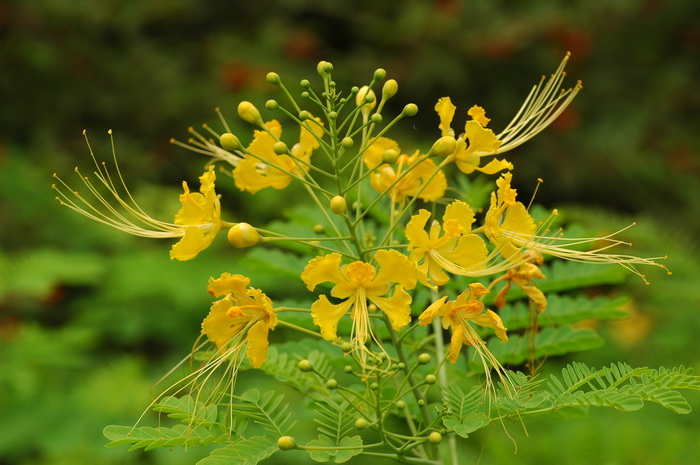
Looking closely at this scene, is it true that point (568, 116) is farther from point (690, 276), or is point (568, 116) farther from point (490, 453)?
point (490, 453)

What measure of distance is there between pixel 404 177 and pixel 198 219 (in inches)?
21.5

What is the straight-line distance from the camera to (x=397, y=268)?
1.55 metres

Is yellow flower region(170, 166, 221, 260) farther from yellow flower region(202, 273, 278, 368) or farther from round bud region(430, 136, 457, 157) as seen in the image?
round bud region(430, 136, 457, 157)

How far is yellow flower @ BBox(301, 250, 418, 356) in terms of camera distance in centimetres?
154

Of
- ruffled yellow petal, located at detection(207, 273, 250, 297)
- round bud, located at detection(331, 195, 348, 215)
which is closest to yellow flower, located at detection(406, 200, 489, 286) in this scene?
round bud, located at detection(331, 195, 348, 215)

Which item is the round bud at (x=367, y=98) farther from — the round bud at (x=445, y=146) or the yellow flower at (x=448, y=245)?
the yellow flower at (x=448, y=245)

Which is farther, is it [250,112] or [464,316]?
[250,112]

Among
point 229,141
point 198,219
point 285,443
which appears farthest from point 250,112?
point 285,443

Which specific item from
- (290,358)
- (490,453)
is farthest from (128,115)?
(290,358)

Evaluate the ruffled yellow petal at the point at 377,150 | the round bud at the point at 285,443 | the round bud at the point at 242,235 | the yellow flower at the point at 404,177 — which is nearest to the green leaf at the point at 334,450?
the round bud at the point at 285,443

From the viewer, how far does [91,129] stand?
22.4 feet

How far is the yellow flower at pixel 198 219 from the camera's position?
65.7 inches

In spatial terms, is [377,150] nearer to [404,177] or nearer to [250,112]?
[404,177]

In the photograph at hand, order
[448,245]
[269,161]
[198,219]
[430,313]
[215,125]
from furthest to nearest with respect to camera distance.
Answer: [215,125]
[269,161]
[198,219]
[448,245]
[430,313]
